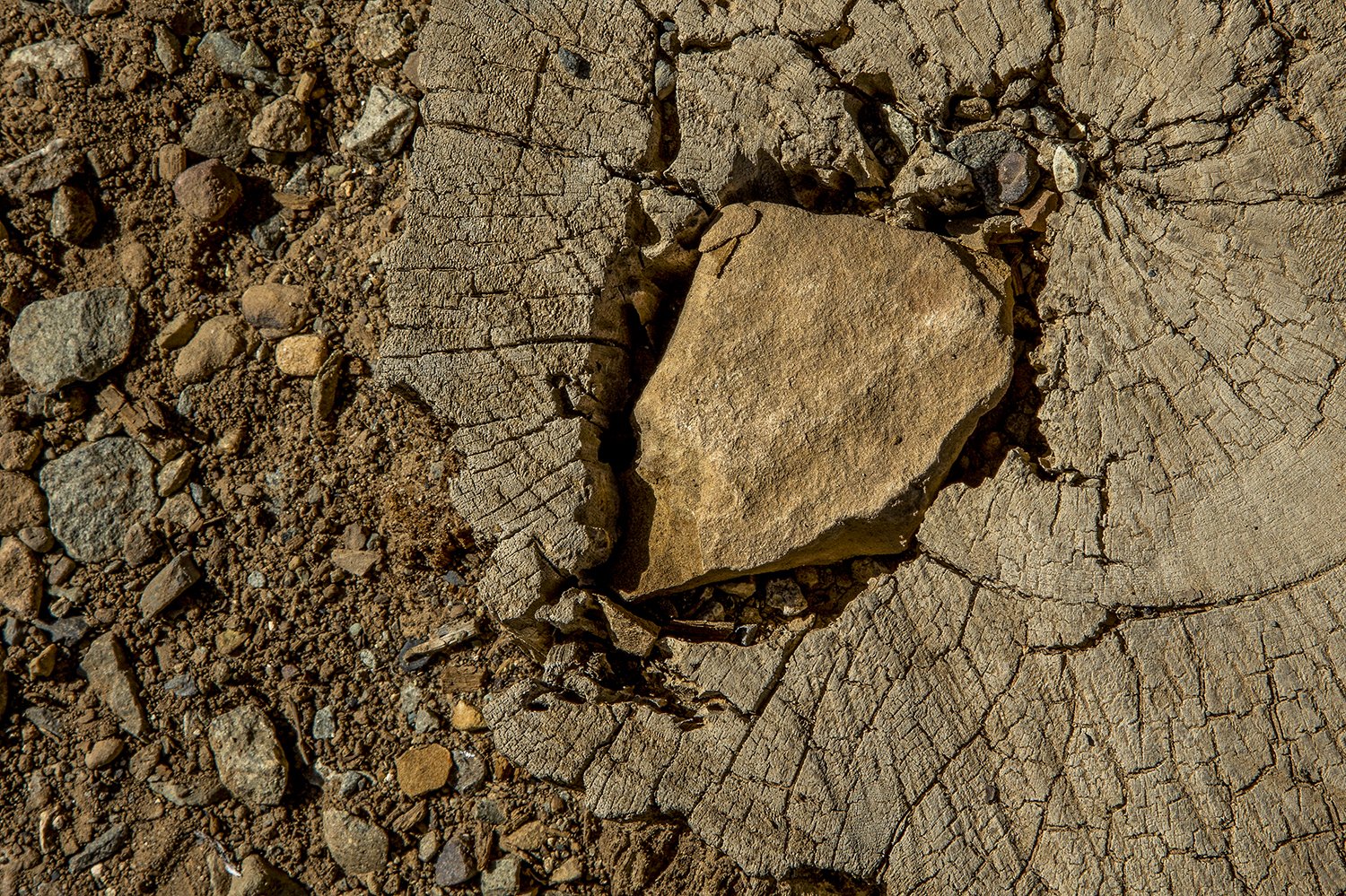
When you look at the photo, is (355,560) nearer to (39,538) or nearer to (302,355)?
(302,355)

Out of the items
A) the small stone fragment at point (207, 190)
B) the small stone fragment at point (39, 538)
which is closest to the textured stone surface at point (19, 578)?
the small stone fragment at point (39, 538)

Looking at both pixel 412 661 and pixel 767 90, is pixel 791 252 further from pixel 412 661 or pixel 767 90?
pixel 412 661

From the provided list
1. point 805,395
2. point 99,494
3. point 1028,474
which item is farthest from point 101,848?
point 1028,474

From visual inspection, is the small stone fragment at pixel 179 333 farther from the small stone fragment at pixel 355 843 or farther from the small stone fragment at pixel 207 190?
the small stone fragment at pixel 355 843

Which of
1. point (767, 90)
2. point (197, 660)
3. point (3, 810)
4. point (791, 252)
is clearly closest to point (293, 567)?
point (197, 660)

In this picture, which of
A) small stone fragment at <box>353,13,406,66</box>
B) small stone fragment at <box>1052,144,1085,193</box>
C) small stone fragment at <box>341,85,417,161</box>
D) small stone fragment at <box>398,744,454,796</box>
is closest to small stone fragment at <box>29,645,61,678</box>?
small stone fragment at <box>398,744,454,796</box>
